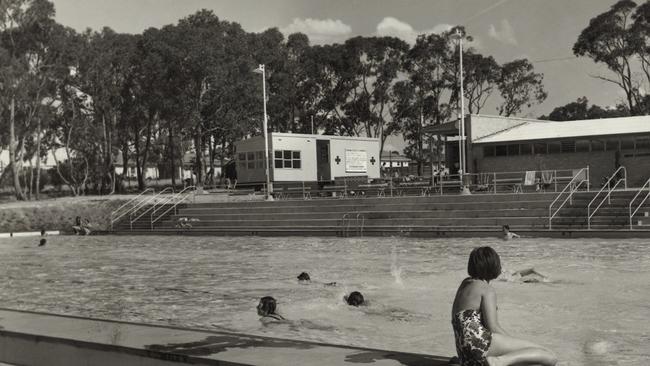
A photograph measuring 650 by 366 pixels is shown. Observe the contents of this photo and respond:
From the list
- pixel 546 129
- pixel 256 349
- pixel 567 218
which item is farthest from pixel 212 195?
pixel 256 349

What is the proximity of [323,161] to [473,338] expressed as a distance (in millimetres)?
37389

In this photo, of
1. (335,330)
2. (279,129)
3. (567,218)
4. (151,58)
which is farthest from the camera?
(279,129)

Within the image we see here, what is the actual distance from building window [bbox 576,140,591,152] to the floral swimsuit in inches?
1233

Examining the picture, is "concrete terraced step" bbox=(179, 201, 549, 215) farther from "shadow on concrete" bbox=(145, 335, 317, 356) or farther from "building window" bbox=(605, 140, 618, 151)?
"shadow on concrete" bbox=(145, 335, 317, 356)

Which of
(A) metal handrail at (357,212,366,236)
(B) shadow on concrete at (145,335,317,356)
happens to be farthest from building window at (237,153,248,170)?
(B) shadow on concrete at (145,335,317,356)

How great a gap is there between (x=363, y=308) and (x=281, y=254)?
9099 mm

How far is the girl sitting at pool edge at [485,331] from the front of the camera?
4.89m

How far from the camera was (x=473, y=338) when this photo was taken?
4.89 metres

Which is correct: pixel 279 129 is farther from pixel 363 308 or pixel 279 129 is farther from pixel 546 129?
pixel 363 308

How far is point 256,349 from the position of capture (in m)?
5.43

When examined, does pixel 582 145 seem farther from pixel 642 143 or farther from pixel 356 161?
pixel 356 161

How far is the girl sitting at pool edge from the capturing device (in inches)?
193

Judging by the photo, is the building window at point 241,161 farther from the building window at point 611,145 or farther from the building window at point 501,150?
the building window at point 611,145

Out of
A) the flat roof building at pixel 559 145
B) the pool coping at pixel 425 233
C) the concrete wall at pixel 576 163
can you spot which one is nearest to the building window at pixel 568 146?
the flat roof building at pixel 559 145
